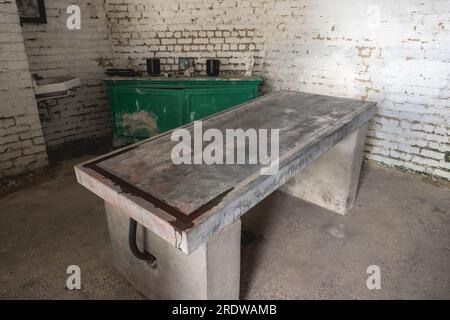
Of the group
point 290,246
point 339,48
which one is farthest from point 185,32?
point 290,246

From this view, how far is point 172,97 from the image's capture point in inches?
150

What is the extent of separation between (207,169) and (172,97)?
241cm

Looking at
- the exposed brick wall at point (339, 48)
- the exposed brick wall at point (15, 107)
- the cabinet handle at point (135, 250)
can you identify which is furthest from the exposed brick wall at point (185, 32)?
the cabinet handle at point (135, 250)

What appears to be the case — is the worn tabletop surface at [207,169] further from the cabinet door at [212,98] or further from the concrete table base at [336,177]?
the cabinet door at [212,98]

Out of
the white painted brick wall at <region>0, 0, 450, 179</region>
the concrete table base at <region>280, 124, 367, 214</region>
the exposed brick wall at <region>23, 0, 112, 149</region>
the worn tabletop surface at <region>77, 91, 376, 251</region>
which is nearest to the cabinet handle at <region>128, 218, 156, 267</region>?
the worn tabletop surface at <region>77, 91, 376, 251</region>

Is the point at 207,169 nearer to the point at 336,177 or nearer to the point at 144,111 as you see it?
the point at 336,177

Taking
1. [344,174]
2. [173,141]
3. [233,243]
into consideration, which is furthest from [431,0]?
[233,243]

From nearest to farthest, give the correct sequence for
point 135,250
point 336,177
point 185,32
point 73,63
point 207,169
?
point 207,169 → point 135,250 → point 336,177 → point 73,63 → point 185,32

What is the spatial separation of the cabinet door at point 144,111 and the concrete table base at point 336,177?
174 cm

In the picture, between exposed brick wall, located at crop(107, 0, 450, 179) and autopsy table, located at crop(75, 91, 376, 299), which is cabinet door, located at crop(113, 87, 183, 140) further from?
autopsy table, located at crop(75, 91, 376, 299)

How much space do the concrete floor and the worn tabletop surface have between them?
0.86 meters

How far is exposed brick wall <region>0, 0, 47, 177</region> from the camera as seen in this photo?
119 inches

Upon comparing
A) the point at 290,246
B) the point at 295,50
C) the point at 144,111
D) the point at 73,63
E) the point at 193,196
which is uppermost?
the point at 295,50

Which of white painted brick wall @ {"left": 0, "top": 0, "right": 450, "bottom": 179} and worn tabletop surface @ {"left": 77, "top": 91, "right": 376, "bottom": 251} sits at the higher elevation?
white painted brick wall @ {"left": 0, "top": 0, "right": 450, "bottom": 179}
